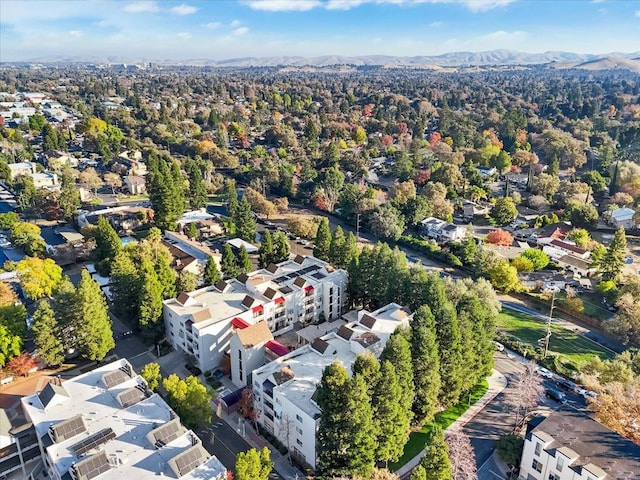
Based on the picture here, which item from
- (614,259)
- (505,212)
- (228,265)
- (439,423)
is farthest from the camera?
(505,212)

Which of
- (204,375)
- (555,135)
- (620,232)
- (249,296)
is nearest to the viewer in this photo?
(204,375)

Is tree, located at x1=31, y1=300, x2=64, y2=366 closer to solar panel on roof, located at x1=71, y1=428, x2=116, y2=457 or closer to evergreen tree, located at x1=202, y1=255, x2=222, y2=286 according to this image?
solar panel on roof, located at x1=71, y1=428, x2=116, y2=457

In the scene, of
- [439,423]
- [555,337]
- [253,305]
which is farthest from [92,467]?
[555,337]

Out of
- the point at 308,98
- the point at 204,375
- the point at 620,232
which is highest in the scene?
the point at 308,98

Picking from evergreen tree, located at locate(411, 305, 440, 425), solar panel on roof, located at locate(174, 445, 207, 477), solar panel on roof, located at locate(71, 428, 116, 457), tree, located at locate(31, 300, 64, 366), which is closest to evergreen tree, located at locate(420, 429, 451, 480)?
evergreen tree, located at locate(411, 305, 440, 425)

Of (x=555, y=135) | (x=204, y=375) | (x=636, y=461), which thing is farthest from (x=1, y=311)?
(x=555, y=135)

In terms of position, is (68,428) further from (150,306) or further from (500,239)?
(500,239)

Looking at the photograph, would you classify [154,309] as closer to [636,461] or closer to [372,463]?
[372,463]

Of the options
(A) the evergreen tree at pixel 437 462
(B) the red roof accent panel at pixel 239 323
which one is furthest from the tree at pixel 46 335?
(A) the evergreen tree at pixel 437 462
